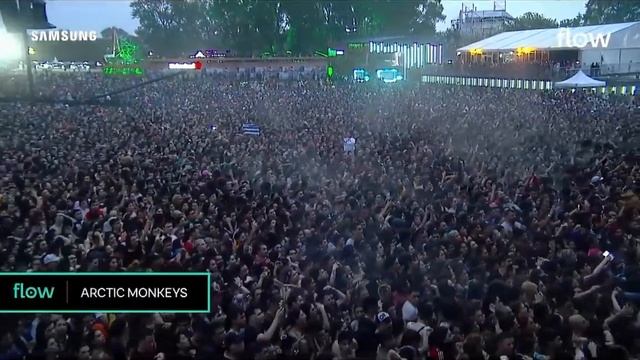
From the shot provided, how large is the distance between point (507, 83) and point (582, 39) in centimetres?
554

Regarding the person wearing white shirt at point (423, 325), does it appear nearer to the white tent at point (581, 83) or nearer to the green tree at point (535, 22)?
the white tent at point (581, 83)

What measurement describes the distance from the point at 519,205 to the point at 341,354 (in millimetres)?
5733

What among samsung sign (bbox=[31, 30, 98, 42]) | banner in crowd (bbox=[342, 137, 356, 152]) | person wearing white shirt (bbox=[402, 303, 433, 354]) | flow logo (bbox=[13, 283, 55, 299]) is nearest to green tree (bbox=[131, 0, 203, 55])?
samsung sign (bbox=[31, 30, 98, 42])

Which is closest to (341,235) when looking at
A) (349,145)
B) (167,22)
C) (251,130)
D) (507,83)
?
(349,145)

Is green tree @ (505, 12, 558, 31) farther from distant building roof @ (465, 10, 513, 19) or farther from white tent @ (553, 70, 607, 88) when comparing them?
white tent @ (553, 70, 607, 88)

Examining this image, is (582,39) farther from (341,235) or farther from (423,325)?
(423,325)

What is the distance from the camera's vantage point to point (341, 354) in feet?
17.3

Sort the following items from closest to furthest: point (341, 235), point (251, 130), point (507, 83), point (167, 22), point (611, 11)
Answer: point (341, 235), point (251, 130), point (507, 83), point (611, 11), point (167, 22)

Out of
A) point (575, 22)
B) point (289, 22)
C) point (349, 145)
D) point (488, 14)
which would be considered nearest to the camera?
point (349, 145)

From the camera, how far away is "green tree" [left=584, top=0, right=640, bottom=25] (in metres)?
54.7

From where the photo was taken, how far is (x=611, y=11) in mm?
56969

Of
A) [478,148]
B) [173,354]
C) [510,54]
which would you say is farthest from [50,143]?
[510,54]

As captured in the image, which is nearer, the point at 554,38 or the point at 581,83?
the point at 581,83

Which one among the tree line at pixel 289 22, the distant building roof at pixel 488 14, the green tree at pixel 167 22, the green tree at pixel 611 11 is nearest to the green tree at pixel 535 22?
the tree line at pixel 289 22
